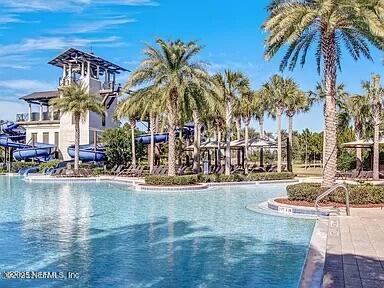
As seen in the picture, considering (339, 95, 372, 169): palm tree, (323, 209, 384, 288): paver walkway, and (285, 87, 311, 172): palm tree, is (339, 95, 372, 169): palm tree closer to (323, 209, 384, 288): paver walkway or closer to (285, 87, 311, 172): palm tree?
(285, 87, 311, 172): palm tree

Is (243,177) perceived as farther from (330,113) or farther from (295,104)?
(330,113)

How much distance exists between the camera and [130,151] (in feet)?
125

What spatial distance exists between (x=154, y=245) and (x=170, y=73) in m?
15.0

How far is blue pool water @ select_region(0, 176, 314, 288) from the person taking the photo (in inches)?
265

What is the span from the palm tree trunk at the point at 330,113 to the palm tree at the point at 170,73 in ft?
29.8

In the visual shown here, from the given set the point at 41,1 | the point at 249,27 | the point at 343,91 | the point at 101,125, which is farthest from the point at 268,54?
the point at 101,125

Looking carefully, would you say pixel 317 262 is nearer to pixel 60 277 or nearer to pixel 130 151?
pixel 60 277

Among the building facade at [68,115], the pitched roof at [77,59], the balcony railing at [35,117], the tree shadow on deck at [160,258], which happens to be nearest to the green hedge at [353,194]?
the tree shadow on deck at [160,258]

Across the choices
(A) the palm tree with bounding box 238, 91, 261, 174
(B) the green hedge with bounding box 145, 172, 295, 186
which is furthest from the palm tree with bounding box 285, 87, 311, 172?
(B) the green hedge with bounding box 145, 172, 295, 186

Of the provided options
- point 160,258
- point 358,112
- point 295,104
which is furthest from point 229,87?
point 160,258

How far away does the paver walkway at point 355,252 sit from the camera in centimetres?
584

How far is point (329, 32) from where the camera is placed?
14695 mm

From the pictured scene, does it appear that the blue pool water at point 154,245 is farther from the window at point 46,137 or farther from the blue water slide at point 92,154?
the window at point 46,137

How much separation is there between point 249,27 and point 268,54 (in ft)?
16.9
